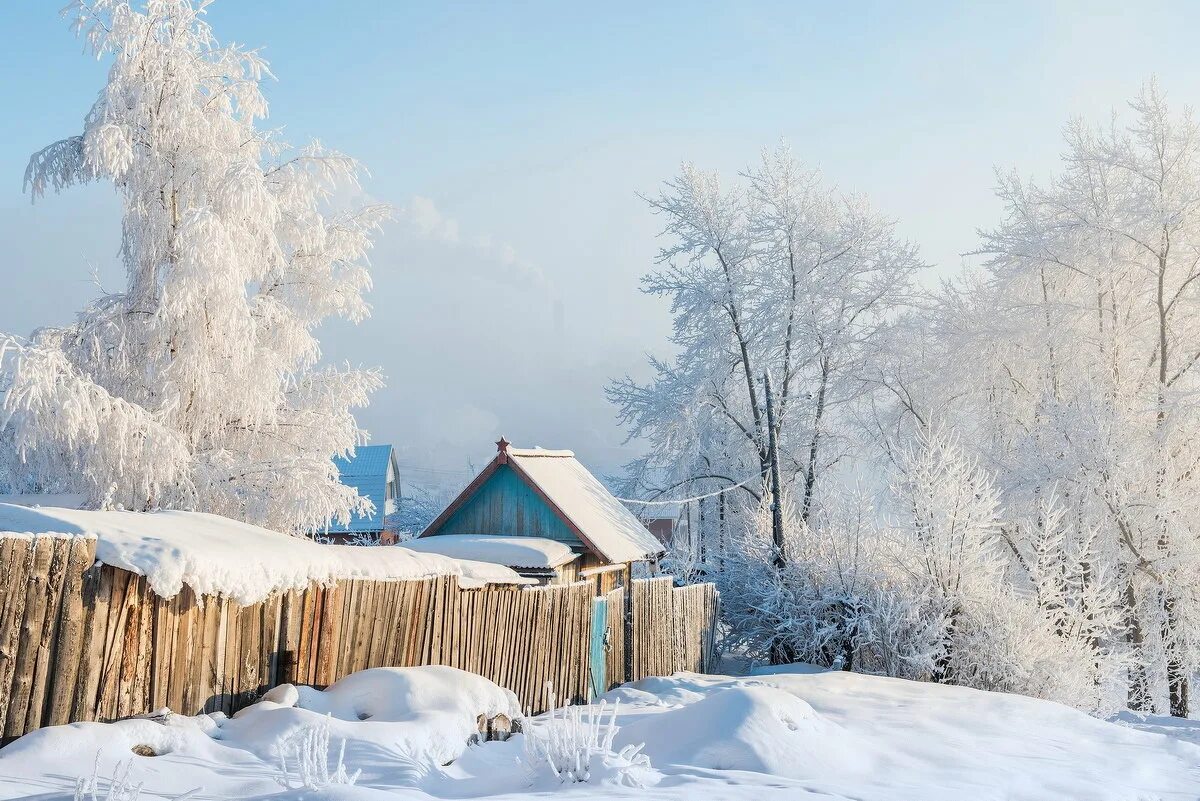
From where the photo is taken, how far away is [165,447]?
11.0 m

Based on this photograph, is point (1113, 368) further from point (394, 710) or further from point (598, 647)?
point (394, 710)

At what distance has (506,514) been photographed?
17.5 meters

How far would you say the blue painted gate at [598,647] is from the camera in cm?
1105

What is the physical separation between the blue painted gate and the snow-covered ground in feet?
6.47

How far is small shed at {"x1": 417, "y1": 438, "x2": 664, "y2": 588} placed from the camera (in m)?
16.6

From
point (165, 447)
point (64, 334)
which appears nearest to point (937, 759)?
point (165, 447)

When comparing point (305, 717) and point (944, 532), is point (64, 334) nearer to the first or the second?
point (305, 717)

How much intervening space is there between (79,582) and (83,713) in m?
0.80

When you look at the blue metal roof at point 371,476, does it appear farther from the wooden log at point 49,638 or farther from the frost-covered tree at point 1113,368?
the wooden log at point 49,638

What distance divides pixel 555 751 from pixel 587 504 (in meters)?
12.1

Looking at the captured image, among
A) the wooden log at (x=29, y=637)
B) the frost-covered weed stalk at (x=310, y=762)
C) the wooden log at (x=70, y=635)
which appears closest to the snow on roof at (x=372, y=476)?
the frost-covered weed stalk at (x=310, y=762)

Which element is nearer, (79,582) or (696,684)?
(79,582)

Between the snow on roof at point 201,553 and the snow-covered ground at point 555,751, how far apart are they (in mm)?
820

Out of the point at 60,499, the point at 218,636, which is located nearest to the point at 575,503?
the point at 60,499
